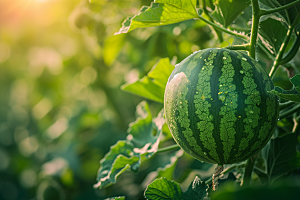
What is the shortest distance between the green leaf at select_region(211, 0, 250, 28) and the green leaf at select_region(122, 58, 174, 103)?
294 mm

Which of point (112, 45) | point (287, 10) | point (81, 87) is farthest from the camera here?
point (81, 87)

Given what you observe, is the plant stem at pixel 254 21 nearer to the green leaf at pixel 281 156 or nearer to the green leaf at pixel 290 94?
the green leaf at pixel 290 94

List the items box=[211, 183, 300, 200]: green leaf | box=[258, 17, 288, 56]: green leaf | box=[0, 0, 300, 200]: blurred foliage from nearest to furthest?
1. box=[211, 183, 300, 200]: green leaf
2. box=[258, 17, 288, 56]: green leaf
3. box=[0, 0, 300, 200]: blurred foliage

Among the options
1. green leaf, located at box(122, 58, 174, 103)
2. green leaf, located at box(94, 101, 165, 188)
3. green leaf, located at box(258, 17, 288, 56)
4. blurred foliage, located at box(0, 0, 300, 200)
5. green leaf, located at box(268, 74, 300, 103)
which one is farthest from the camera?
blurred foliage, located at box(0, 0, 300, 200)

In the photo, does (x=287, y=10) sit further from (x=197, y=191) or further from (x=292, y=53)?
(x=197, y=191)

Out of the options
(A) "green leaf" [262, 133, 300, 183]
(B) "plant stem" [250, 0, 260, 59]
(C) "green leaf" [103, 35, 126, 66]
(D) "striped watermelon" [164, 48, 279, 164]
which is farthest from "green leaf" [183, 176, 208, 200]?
(C) "green leaf" [103, 35, 126, 66]

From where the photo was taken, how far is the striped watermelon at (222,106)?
0.66m

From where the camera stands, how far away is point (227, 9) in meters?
0.91

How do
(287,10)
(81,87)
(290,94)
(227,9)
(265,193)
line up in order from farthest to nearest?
(81,87) < (227,9) < (287,10) < (290,94) < (265,193)

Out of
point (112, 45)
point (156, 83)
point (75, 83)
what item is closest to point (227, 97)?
point (156, 83)

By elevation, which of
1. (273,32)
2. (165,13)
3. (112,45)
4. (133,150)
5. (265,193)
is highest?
(165,13)

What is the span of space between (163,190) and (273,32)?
0.64 meters

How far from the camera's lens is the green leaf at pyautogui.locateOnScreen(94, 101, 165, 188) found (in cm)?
101

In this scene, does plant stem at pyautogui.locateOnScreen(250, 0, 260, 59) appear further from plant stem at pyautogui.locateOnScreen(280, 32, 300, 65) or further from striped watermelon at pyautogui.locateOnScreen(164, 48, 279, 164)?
plant stem at pyautogui.locateOnScreen(280, 32, 300, 65)
